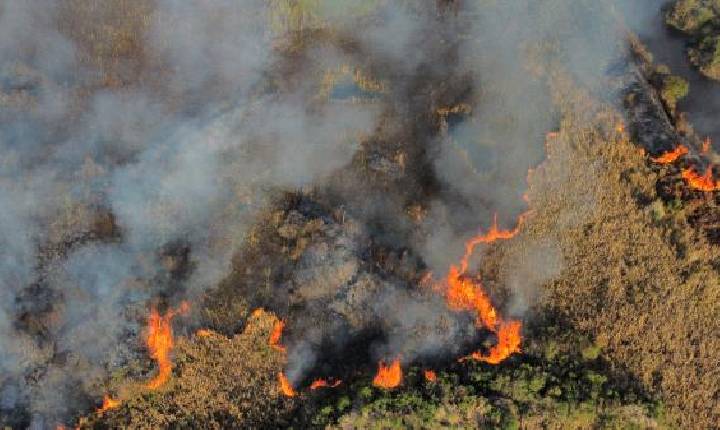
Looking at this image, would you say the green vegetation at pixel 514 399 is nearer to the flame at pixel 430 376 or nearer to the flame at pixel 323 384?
the flame at pixel 430 376

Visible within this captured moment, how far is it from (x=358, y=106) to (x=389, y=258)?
334 cm

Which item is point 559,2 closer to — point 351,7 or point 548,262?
point 351,7

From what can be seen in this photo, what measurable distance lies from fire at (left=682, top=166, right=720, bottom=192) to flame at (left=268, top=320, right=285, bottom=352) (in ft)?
24.8

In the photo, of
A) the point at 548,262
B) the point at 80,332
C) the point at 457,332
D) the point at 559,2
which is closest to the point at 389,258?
the point at 457,332

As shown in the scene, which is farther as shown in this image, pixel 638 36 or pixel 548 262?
pixel 638 36

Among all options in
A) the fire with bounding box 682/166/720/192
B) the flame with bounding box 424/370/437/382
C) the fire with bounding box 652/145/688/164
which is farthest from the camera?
the fire with bounding box 652/145/688/164

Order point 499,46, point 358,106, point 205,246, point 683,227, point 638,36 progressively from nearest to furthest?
1. point 205,246
2. point 683,227
3. point 358,106
4. point 499,46
5. point 638,36

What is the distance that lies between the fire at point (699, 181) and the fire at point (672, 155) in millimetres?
305

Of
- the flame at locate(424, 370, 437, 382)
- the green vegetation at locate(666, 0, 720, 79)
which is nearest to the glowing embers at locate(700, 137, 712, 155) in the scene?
the green vegetation at locate(666, 0, 720, 79)

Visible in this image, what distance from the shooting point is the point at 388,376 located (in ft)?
35.4

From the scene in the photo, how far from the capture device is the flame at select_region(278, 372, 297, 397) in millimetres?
10859

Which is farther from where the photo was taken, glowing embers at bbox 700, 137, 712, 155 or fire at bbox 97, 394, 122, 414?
glowing embers at bbox 700, 137, 712, 155

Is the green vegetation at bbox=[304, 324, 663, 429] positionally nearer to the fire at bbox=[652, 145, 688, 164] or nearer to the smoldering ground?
the smoldering ground

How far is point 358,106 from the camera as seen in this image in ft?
45.2
